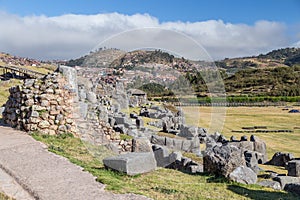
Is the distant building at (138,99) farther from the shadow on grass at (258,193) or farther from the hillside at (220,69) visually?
the shadow on grass at (258,193)

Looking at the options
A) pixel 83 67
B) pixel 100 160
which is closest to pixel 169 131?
pixel 83 67

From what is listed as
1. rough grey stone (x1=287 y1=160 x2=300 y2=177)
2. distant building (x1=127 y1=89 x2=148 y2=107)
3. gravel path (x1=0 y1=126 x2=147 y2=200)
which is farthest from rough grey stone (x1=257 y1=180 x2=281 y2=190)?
distant building (x1=127 y1=89 x2=148 y2=107)

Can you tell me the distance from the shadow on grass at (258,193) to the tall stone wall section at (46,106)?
8.27m

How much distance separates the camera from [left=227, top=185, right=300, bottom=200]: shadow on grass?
9.77 m

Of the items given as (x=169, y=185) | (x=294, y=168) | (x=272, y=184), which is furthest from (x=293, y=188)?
(x=294, y=168)

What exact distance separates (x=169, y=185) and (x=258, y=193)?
2372 millimetres

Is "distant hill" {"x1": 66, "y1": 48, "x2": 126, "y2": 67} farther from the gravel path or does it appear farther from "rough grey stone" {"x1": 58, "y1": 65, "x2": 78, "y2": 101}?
the gravel path

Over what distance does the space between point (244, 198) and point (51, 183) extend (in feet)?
15.5

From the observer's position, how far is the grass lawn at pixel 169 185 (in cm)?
906

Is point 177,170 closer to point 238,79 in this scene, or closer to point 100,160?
point 100,160

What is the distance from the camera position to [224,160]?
11.8m

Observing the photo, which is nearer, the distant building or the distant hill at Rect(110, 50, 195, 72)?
the distant hill at Rect(110, 50, 195, 72)

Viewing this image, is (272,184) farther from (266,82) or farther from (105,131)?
(266,82)

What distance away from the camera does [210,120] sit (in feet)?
110
